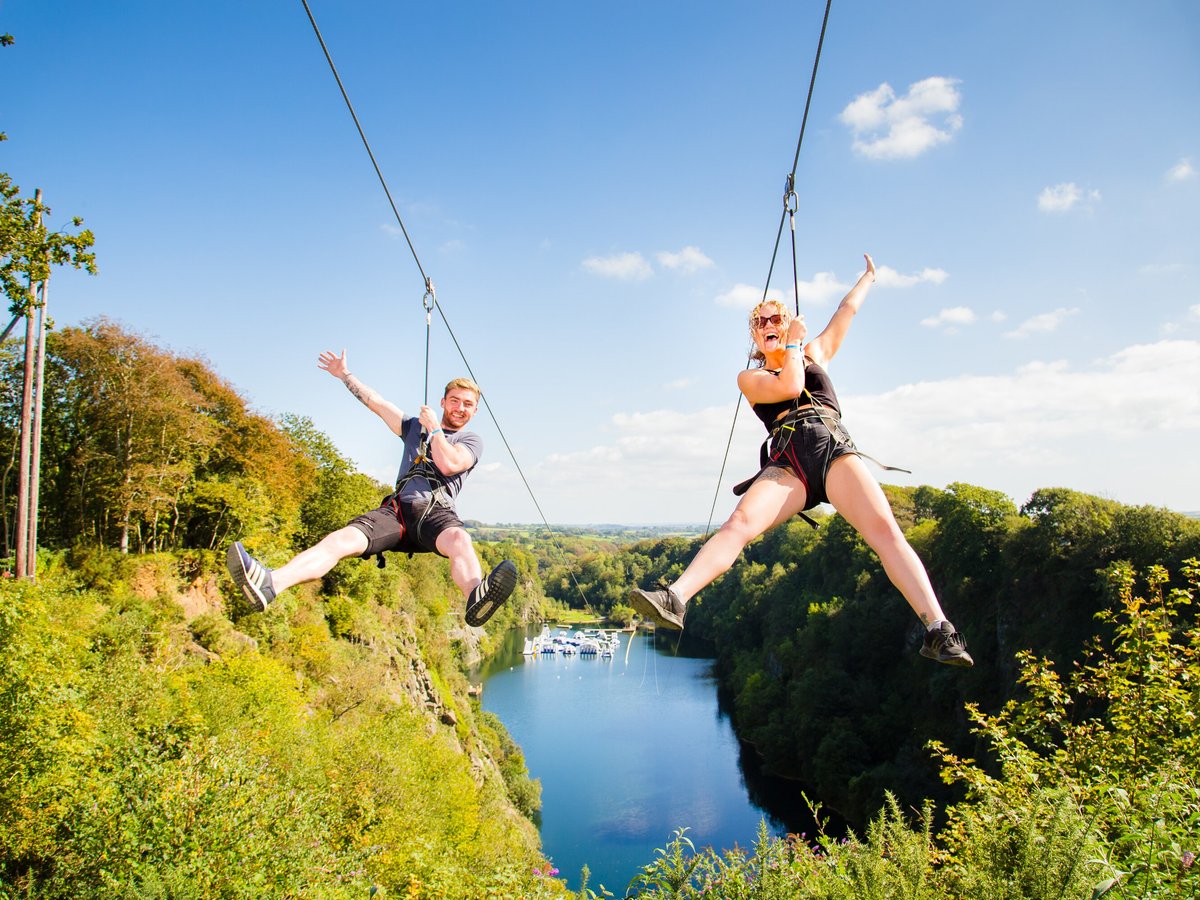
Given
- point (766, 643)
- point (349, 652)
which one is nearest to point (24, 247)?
point (349, 652)

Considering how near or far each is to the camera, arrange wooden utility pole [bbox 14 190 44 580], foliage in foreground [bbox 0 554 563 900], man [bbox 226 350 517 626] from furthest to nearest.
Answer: wooden utility pole [bbox 14 190 44 580] < foliage in foreground [bbox 0 554 563 900] < man [bbox 226 350 517 626]

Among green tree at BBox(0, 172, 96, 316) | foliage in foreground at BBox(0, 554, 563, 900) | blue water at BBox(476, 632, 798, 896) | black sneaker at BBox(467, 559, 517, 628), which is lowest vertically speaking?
blue water at BBox(476, 632, 798, 896)

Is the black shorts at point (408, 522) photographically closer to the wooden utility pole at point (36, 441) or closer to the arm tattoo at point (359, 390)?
the arm tattoo at point (359, 390)

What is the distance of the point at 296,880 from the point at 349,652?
19.5 m

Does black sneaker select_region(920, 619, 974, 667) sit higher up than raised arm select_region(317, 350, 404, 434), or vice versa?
raised arm select_region(317, 350, 404, 434)

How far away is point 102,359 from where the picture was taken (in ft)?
57.7

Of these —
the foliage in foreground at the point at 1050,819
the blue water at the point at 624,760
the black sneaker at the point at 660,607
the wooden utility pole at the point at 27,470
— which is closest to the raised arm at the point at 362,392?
the black sneaker at the point at 660,607

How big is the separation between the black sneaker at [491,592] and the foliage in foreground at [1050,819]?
348cm

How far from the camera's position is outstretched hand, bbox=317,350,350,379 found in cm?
406

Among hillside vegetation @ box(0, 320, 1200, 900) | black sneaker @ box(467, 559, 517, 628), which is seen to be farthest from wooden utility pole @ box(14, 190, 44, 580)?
black sneaker @ box(467, 559, 517, 628)

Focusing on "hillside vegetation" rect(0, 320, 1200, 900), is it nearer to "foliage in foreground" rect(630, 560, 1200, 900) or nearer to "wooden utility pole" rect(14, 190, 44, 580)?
"foliage in foreground" rect(630, 560, 1200, 900)

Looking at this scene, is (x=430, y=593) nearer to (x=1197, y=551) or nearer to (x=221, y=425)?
(x=221, y=425)

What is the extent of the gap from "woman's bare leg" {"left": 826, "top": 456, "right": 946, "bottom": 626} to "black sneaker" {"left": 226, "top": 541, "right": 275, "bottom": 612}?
2.41 m

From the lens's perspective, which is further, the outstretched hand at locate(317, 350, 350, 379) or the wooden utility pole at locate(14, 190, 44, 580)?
the wooden utility pole at locate(14, 190, 44, 580)
